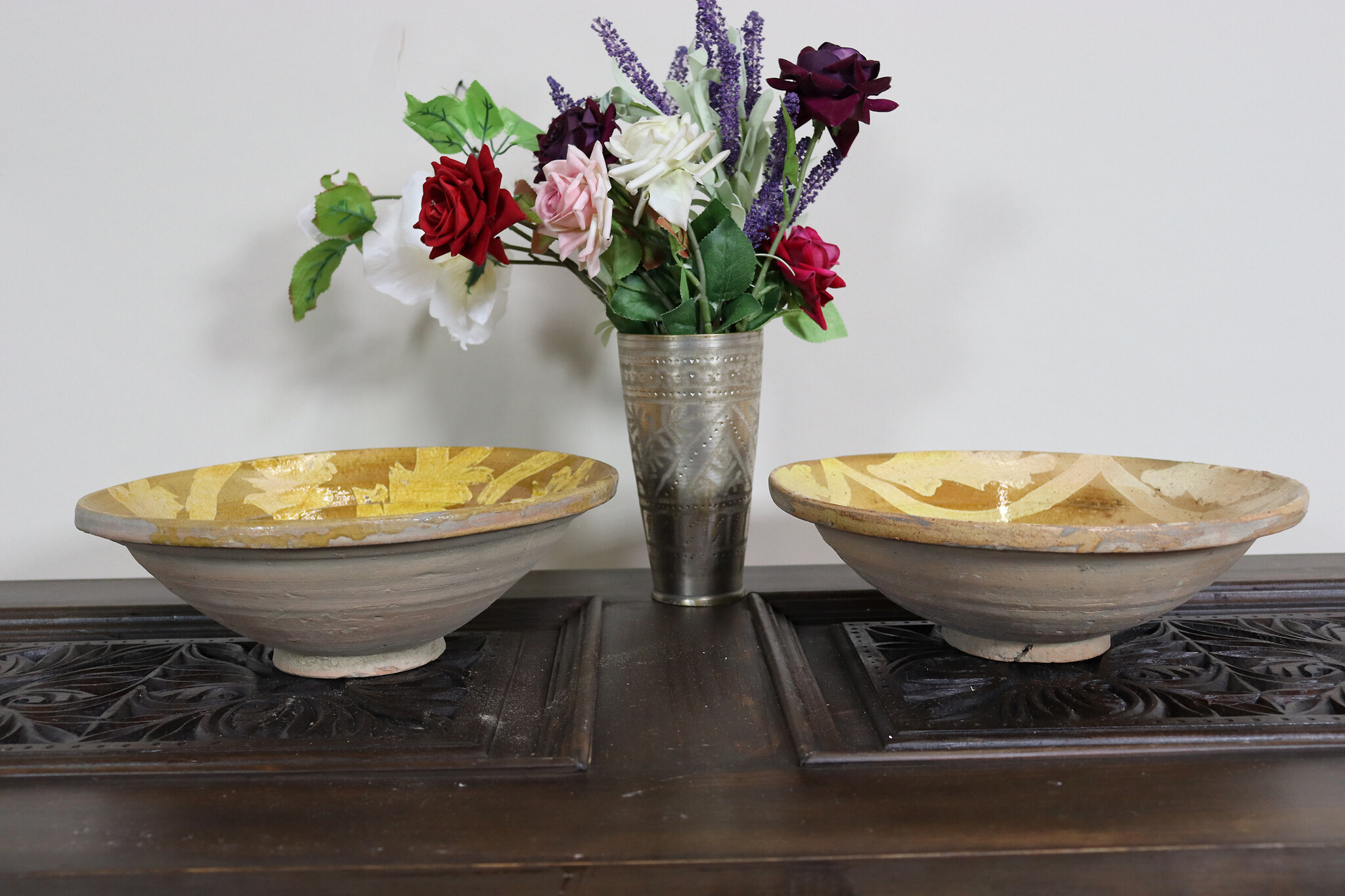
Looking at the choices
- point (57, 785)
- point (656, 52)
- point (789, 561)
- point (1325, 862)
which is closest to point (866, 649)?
point (1325, 862)

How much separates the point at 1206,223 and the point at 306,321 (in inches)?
44.7

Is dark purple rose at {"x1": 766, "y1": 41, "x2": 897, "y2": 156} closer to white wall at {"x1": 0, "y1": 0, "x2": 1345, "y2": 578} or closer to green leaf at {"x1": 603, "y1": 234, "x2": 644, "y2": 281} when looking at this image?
green leaf at {"x1": 603, "y1": 234, "x2": 644, "y2": 281}

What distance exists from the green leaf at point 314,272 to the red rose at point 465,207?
222 mm

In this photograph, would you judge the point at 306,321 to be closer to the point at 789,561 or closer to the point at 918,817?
the point at 789,561

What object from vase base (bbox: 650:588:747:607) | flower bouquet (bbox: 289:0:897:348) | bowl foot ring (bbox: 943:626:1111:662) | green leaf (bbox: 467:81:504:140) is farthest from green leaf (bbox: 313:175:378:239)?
bowl foot ring (bbox: 943:626:1111:662)

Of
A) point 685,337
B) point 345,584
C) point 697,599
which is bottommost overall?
point 697,599

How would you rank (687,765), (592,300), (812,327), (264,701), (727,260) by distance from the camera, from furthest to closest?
(592,300)
(812,327)
(727,260)
(264,701)
(687,765)

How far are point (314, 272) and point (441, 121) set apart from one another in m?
0.21

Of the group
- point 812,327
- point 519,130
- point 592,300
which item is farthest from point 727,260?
point 592,300

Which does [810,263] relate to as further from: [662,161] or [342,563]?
[342,563]

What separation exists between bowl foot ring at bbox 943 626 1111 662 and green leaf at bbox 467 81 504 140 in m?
0.62

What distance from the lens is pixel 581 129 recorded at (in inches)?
31.4

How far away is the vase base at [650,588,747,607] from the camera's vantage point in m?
0.93

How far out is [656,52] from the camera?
1.14m
